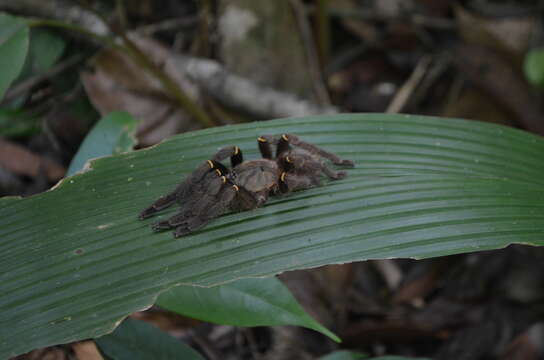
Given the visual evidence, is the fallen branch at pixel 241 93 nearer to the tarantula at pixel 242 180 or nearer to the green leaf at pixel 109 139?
the green leaf at pixel 109 139

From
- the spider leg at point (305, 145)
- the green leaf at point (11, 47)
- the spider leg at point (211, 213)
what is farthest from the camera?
the green leaf at point (11, 47)

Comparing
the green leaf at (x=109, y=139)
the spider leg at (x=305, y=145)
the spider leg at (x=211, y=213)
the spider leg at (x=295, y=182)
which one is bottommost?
the spider leg at (x=211, y=213)

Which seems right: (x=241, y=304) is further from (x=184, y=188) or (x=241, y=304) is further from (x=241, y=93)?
(x=241, y=93)

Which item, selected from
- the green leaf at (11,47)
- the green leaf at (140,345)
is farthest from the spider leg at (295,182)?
the green leaf at (11,47)

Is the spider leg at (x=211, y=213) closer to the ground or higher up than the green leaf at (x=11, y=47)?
closer to the ground

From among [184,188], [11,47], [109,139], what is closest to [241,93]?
[109,139]

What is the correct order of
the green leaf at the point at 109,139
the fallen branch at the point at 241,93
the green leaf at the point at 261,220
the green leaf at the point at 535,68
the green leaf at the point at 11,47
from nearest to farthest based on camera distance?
the green leaf at the point at 261,220, the green leaf at the point at 11,47, the green leaf at the point at 109,139, the green leaf at the point at 535,68, the fallen branch at the point at 241,93

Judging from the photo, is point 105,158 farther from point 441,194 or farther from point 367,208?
point 441,194
